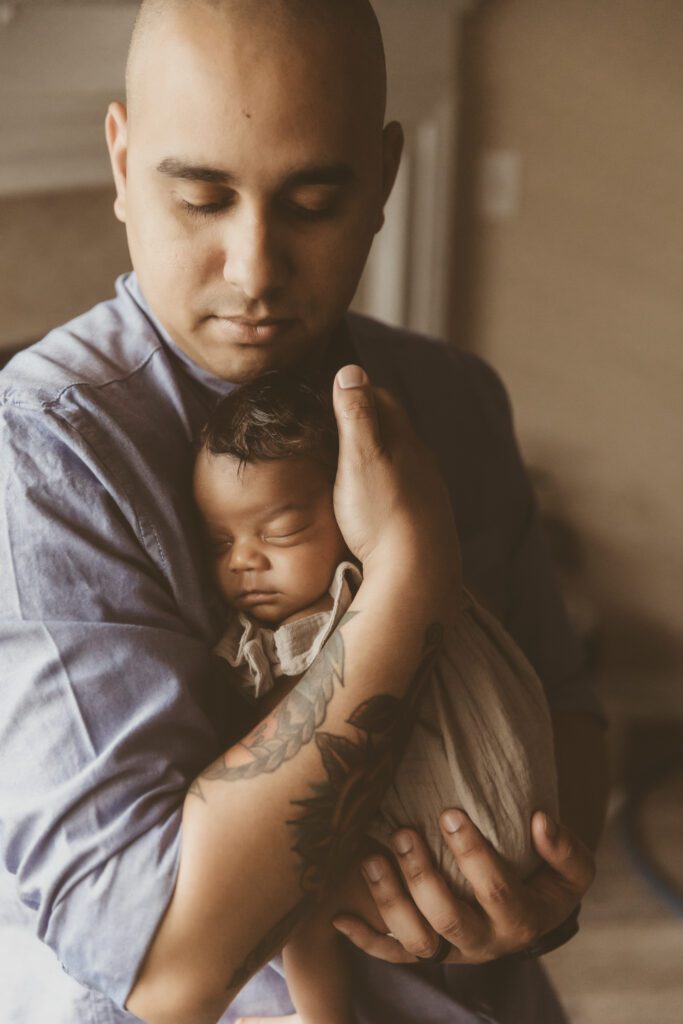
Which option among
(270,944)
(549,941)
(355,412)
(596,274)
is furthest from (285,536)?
(596,274)

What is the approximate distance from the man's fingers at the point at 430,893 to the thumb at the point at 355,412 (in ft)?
1.12

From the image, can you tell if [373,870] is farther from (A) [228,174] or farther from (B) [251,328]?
(A) [228,174]

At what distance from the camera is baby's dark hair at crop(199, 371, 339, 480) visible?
91 centimetres

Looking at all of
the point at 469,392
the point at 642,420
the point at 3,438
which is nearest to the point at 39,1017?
the point at 3,438

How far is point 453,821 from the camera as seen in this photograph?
2.89 ft

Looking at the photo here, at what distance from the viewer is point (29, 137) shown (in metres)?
2.04

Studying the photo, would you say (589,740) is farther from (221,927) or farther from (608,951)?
(608,951)

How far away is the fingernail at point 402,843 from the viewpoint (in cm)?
88

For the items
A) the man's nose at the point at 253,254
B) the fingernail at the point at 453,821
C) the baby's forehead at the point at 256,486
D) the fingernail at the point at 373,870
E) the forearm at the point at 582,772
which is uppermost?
the man's nose at the point at 253,254

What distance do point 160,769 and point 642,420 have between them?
217 centimetres

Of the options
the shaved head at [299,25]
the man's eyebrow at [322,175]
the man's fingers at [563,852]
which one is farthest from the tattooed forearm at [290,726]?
the shaved head at [299,25]

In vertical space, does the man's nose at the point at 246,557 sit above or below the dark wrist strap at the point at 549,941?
above

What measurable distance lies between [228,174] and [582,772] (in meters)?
0.78

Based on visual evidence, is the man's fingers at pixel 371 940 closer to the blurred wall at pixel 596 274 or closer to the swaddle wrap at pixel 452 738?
the swaddle wrap at pixel 452 738
